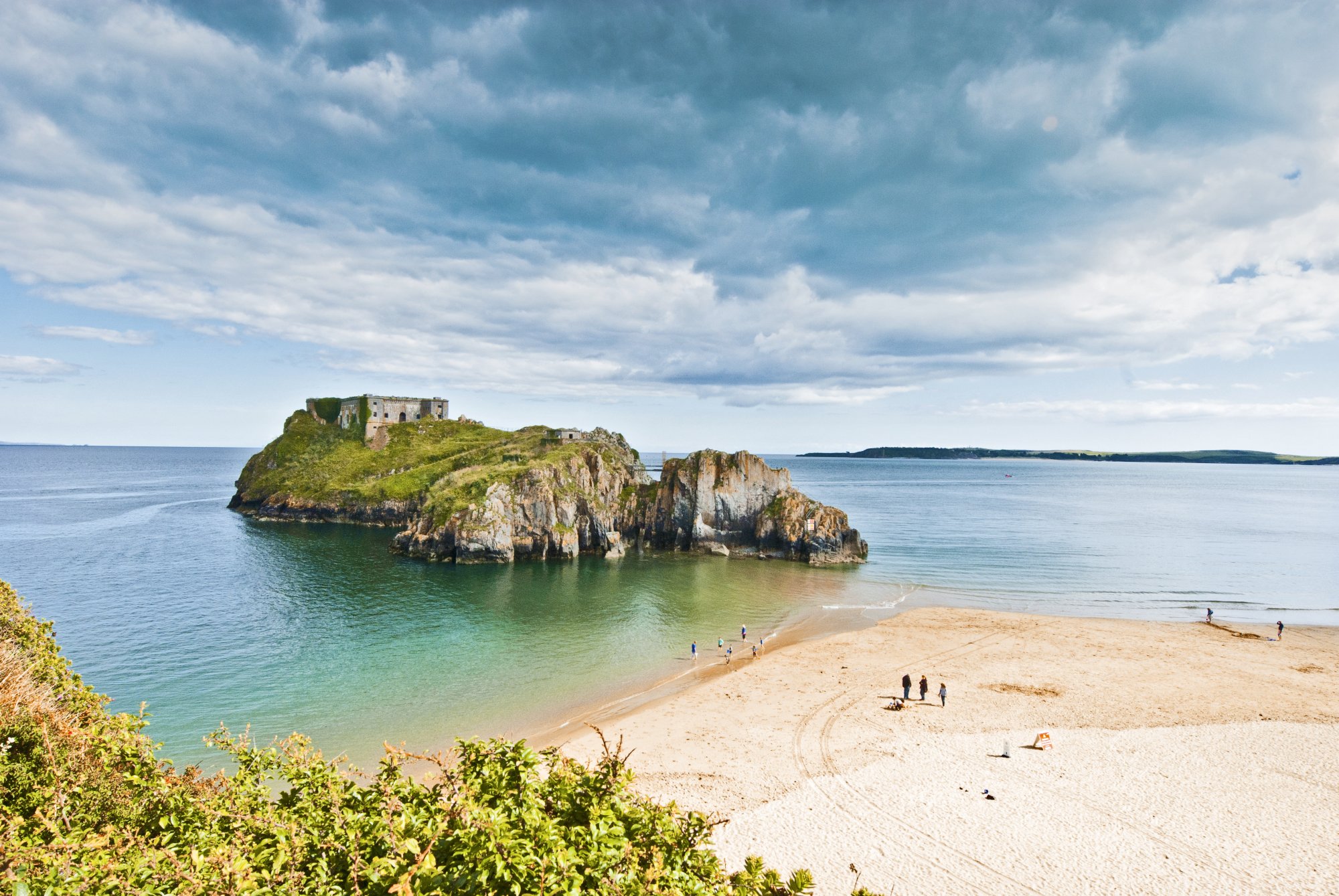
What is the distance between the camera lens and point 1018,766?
2530 centimetres

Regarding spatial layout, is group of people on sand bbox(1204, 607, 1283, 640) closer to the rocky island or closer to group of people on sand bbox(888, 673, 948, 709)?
the rocky island

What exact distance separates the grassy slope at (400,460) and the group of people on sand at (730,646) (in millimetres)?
38968

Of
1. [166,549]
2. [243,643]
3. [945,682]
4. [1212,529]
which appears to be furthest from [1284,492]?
[166,549]

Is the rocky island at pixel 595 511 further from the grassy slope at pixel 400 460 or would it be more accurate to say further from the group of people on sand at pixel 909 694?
the group of people on sand at pixel 909 694

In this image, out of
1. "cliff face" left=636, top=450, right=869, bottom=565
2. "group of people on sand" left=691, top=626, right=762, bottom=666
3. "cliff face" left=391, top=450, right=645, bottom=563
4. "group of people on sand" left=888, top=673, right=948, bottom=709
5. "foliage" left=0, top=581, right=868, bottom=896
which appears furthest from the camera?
"cliff face" left=636, top=450, right=869, bottom=565

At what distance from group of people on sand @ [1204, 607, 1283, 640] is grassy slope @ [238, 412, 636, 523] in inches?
2534

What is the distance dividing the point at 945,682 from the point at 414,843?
1415 inches

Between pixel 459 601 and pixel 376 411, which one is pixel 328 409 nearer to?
pixel 376 411

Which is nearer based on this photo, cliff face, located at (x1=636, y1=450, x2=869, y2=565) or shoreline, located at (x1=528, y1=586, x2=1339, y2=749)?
shoreline, located at (x1=528, y1=586, x2=1339, y2=749)

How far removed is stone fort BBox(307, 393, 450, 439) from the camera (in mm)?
121500

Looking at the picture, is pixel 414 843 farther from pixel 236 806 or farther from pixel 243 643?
pixel 243 643

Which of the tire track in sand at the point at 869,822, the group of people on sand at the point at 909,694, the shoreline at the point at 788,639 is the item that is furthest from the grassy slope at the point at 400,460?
the group of people on sand at the point at 909,694

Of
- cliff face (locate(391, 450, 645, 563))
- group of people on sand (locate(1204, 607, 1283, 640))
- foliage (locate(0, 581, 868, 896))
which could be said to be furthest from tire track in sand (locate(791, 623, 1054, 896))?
cliff face (locate(391, 450, 645, 563))

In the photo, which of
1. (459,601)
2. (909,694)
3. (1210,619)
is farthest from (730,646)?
(1210,619)
